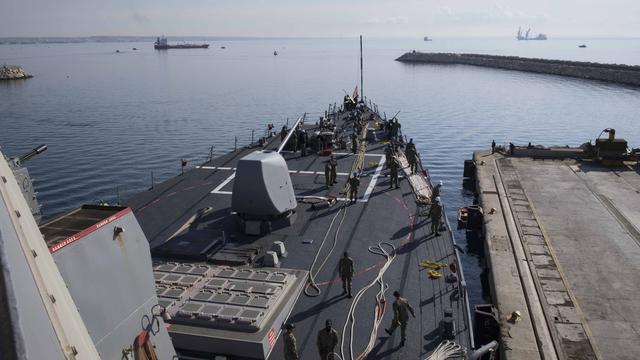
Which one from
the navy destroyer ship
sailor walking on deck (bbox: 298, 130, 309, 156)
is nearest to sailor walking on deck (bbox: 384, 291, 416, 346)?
the navy destroyer ship

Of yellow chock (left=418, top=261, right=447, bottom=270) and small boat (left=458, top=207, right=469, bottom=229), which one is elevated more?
yellow chock (left=418, top=261, right=447, bottom=270)

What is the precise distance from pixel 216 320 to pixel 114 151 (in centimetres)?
4254

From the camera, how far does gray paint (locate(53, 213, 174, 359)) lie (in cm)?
641

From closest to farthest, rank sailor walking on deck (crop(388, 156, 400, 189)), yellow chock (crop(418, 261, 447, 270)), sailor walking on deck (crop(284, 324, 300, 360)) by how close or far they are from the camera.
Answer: sailor walking on deck (crop(284, 324, 300, 360)) < yellow chock (crop(418, 261, 447, 270)) < sailor walking on deck (crop(388, 156, 400, 189))

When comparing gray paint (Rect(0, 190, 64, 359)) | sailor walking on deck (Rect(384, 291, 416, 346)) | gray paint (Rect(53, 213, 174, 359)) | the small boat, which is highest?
gray paint (Rect(0, 190, 64, 359))

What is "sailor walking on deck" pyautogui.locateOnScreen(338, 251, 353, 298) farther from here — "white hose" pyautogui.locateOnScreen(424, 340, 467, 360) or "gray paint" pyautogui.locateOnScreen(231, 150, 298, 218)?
"gray paint" pyautogui.locateOnScreen(231, 150, 298, 218)

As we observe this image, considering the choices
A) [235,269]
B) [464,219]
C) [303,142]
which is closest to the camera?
[235,269]

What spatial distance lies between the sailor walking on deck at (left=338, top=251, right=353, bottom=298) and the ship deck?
259 mm

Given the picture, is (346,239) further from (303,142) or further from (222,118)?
(222,118)

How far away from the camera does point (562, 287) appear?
58.7ft

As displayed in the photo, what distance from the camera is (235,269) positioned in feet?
45.4

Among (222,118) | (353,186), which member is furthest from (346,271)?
(222,118)

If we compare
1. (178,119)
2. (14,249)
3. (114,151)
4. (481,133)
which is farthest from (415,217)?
(178,119)

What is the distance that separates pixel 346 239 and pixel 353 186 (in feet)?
13.7
